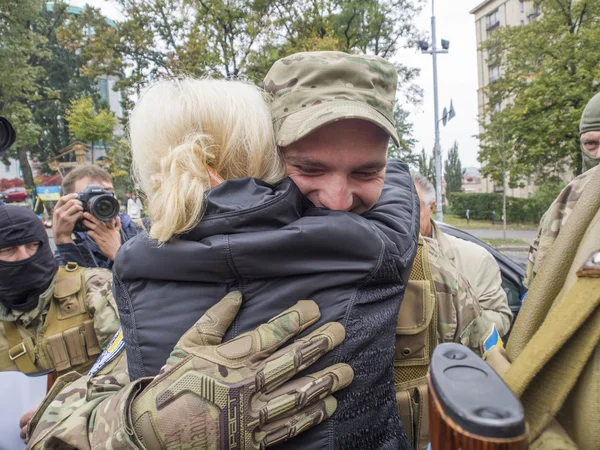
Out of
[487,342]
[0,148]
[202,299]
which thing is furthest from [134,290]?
[0,148]

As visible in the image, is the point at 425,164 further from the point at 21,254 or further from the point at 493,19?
the point at 21,254

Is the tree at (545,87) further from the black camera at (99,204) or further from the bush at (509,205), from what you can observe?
the black camera at (99,204)

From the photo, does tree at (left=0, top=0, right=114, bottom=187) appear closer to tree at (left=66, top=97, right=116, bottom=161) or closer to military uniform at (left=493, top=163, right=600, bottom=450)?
tree at (left=66, top=97, right=116, bottom=161)

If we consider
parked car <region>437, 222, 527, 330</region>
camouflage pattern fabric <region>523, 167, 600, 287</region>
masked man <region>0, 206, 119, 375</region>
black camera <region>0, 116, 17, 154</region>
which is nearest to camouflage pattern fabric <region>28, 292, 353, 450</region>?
camouflage pattern fabric <region>523, 167, 600, 287</region>

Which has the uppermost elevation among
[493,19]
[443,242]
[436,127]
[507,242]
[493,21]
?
[493,19]

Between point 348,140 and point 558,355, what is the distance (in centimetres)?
83

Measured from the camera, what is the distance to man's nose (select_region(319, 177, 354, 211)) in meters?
1.37

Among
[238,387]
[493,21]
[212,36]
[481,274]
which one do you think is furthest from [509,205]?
[238,387]

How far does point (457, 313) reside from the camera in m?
1.68

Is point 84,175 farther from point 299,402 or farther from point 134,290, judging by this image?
point 299,402

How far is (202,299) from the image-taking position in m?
1.16

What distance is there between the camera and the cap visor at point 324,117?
4.20ft

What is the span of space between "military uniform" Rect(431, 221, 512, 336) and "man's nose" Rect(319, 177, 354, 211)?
2.19 m

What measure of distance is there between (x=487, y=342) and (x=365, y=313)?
75 centimetres
